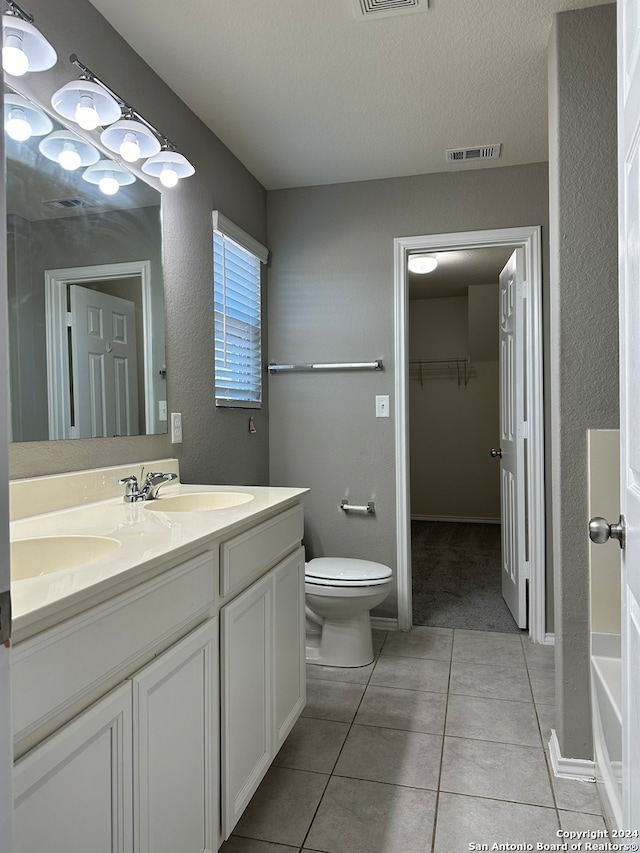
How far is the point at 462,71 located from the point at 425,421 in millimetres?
4238

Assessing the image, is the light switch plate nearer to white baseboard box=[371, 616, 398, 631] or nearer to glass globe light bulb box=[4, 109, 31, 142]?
white baseboard box=[371, 616, 398, 631]

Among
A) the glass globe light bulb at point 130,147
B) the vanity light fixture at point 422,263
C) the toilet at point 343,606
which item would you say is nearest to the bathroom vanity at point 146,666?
the toilet at point 343,606

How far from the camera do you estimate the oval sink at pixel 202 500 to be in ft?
6.28

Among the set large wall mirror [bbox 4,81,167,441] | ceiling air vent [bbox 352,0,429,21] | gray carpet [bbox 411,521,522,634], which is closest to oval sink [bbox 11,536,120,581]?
large wall mirror [bbox 4,81,167,441]

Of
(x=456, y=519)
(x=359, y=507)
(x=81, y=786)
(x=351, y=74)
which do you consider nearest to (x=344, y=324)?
(x=359, y=507)

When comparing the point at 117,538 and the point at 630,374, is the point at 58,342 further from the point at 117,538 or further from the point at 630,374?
the point at 630,374

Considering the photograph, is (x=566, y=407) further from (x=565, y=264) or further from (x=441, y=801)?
(x=441, y=801)

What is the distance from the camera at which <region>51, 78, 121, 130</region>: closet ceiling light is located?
1619 millimetres

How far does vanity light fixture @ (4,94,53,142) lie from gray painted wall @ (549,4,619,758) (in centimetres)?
155

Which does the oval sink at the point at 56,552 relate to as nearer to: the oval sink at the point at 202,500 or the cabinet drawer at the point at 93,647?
the cabinet drawer at the point at 93,647

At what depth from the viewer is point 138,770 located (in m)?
1.04

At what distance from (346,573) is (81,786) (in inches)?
73.0

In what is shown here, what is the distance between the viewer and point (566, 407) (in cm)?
188

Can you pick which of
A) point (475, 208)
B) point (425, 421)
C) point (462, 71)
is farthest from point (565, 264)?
point (425, 421)
